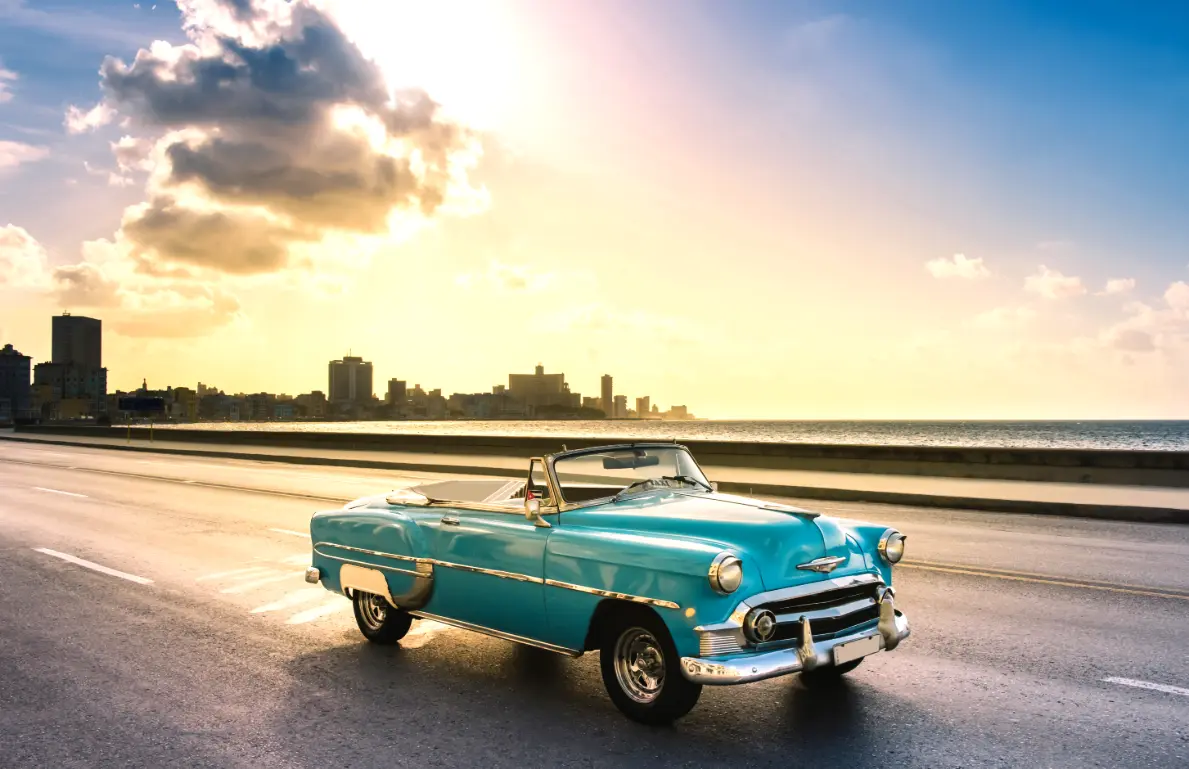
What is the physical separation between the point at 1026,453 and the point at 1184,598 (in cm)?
1340

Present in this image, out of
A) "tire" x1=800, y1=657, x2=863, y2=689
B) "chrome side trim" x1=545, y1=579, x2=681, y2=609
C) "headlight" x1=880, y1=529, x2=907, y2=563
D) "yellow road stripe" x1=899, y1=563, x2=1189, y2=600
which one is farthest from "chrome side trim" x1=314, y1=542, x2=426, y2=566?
"yellow road stripe" x1=899, y1=563, x2=1189, y2=600

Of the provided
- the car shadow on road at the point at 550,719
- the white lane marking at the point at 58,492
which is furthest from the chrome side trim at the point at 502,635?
the white lane marking at the point at 58,492

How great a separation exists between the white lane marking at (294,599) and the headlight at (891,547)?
5.21m

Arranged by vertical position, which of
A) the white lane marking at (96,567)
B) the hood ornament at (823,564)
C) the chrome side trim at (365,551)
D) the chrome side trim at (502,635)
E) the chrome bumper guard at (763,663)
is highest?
the hood ornament at (823,564)

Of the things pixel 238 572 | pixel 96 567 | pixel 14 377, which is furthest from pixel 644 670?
pixel 14 377

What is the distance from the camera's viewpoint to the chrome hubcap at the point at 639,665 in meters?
5.02

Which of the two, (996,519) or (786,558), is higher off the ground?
(786,558)

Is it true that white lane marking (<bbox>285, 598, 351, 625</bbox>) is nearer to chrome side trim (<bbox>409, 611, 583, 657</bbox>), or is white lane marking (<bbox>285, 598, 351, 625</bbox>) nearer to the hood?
chrome side trim (<bbox>409, 611, 583, 657</bbox>)

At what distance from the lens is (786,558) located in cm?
498

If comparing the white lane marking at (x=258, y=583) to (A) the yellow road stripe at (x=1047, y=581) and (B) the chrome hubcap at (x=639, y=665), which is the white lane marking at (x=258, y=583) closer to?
(B) the chrome hubcap at (x=639, y=665)

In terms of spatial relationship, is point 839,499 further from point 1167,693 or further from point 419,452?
point 419,452

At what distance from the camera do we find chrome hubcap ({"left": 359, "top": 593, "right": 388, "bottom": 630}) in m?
7.02

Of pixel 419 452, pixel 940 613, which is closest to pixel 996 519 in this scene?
pixel 940 613

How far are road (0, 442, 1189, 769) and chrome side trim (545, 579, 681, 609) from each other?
2.30 feet
